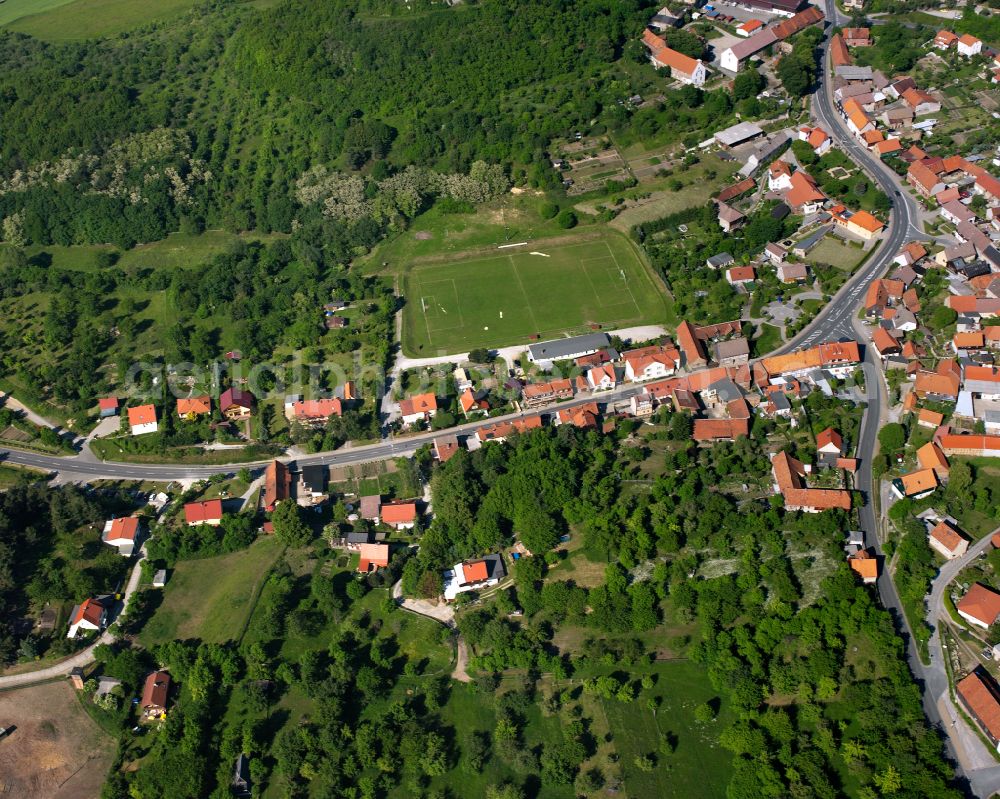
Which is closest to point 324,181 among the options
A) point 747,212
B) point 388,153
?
point 388,153

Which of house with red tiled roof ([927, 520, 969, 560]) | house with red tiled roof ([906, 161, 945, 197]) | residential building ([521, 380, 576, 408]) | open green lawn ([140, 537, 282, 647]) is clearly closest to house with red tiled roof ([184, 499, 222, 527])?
open green lawn ([140, 537, 282, 647])

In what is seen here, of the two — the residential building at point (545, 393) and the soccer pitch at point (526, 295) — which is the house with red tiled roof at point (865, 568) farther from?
the soccer pitch at point (526, 295)

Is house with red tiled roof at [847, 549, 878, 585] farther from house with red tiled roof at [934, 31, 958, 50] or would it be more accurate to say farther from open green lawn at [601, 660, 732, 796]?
house with red tiled roof at [934, 31, 958, 50]

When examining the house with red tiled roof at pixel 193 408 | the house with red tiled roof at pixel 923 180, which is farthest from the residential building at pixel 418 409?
the house with red tiled roof at pixel 923 180

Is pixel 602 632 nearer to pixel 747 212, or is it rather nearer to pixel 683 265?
pixel 683 265

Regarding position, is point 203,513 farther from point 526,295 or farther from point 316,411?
point 526,295

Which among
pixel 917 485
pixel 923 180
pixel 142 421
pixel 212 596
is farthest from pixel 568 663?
pixel 923 180
